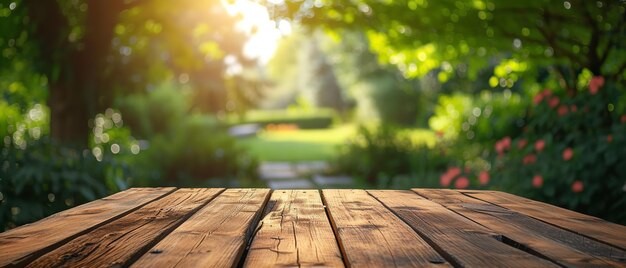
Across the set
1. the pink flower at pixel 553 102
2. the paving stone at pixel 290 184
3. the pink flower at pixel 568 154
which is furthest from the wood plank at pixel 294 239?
the paving stone at pixel 290 184

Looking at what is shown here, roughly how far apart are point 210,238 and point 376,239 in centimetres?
43

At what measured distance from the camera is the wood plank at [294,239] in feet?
4.07

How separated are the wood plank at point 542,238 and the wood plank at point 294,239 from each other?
0.49 meters

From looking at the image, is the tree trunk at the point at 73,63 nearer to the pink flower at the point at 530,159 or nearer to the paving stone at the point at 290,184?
the paving stone at the point at 290,184

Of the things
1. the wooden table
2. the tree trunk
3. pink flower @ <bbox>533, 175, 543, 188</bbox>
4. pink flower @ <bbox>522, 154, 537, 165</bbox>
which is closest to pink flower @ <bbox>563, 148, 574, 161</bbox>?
pink flower @ <bbox>533, 175, 543, 188</bbox>

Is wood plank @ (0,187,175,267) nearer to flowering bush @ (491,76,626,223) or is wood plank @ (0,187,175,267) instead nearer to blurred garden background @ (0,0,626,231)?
blurred garden background @ (0,0,626,231)

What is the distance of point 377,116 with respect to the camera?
26500mm

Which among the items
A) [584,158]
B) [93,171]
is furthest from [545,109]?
[93,171]

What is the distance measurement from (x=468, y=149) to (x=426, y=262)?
7.38 metres

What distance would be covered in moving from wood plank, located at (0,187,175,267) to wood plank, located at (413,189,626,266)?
3.79 feet

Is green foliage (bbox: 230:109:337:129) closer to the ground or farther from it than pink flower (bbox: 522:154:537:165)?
farther from it

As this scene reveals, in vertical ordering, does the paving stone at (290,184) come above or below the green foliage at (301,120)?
below

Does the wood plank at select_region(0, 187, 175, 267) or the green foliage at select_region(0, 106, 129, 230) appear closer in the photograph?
the wood plank at select_region(0, 187, 175, 267)

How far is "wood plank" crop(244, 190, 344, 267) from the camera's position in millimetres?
1240
